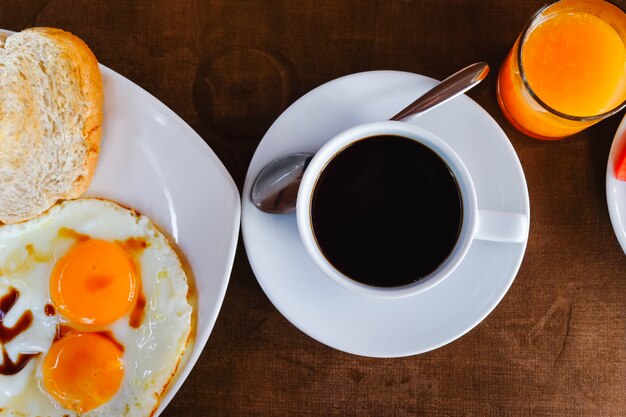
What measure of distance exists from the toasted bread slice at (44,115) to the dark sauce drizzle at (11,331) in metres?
0.17

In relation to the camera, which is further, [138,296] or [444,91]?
[138,296]

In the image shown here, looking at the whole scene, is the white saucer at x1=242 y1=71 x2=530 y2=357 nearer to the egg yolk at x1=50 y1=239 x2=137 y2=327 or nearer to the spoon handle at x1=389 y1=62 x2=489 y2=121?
the spoon handle at x1=389 y1=62 x2=489 y2=121

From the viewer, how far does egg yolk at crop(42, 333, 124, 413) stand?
1.12m

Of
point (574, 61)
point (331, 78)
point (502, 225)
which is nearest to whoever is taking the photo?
point (502, 225)

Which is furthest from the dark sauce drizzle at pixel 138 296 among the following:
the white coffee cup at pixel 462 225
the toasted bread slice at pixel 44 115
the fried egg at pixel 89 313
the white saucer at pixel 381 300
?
the white coffee cup at pixel 462 225

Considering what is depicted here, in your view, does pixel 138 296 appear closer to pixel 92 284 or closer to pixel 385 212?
pixel 92 284

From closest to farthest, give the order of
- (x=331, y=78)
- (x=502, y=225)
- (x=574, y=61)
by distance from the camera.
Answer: (x=502, y=225), (x=574, y=61), (x=331, y=78)

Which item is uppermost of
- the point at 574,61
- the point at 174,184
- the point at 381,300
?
the point at 574,61

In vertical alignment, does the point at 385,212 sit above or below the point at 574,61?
below

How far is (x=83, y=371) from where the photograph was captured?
1124mm

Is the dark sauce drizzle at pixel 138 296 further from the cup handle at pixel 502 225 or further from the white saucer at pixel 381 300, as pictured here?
the cup handle at pixel 502 225

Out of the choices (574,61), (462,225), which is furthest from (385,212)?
(574,61)

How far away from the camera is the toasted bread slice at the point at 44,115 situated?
40.3 inches

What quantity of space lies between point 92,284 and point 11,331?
0.62ft
